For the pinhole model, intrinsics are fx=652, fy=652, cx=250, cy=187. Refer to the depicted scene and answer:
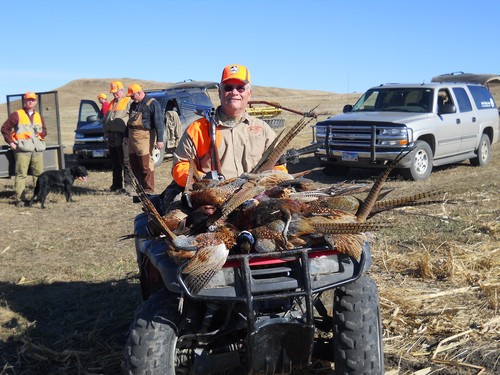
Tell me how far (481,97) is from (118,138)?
8353 millimetres

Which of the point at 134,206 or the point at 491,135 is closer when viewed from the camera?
the point at 134,206

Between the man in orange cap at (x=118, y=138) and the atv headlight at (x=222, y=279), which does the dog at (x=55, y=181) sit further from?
the atv headlight at (x=222, y=279)

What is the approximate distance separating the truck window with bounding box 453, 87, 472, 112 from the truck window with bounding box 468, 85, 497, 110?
0.37m

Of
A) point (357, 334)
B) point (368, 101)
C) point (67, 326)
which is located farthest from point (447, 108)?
point (357, 334)

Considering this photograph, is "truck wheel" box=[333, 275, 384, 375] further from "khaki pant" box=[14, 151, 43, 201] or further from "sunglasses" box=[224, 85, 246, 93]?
"khaki pant" box=[14, 151, 43, 201]

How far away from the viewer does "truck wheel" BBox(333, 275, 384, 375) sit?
334cm

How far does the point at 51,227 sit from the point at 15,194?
330 cm

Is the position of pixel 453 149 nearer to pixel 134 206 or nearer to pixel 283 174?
pixel 134 206

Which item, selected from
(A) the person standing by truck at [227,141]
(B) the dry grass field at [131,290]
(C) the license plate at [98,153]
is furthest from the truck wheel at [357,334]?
(C) the license plate at [98,153]

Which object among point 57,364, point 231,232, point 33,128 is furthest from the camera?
point 33,128

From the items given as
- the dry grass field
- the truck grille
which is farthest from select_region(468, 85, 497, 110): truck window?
the dry grass field

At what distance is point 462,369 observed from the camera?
4152mm

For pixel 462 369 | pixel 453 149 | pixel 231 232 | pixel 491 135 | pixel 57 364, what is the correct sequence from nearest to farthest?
pixel 231 232 < pixel 462 369 < pixel 57 364 < pixel 453 149 < pixel 491 135

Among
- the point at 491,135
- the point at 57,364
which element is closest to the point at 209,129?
the point at 57,364
